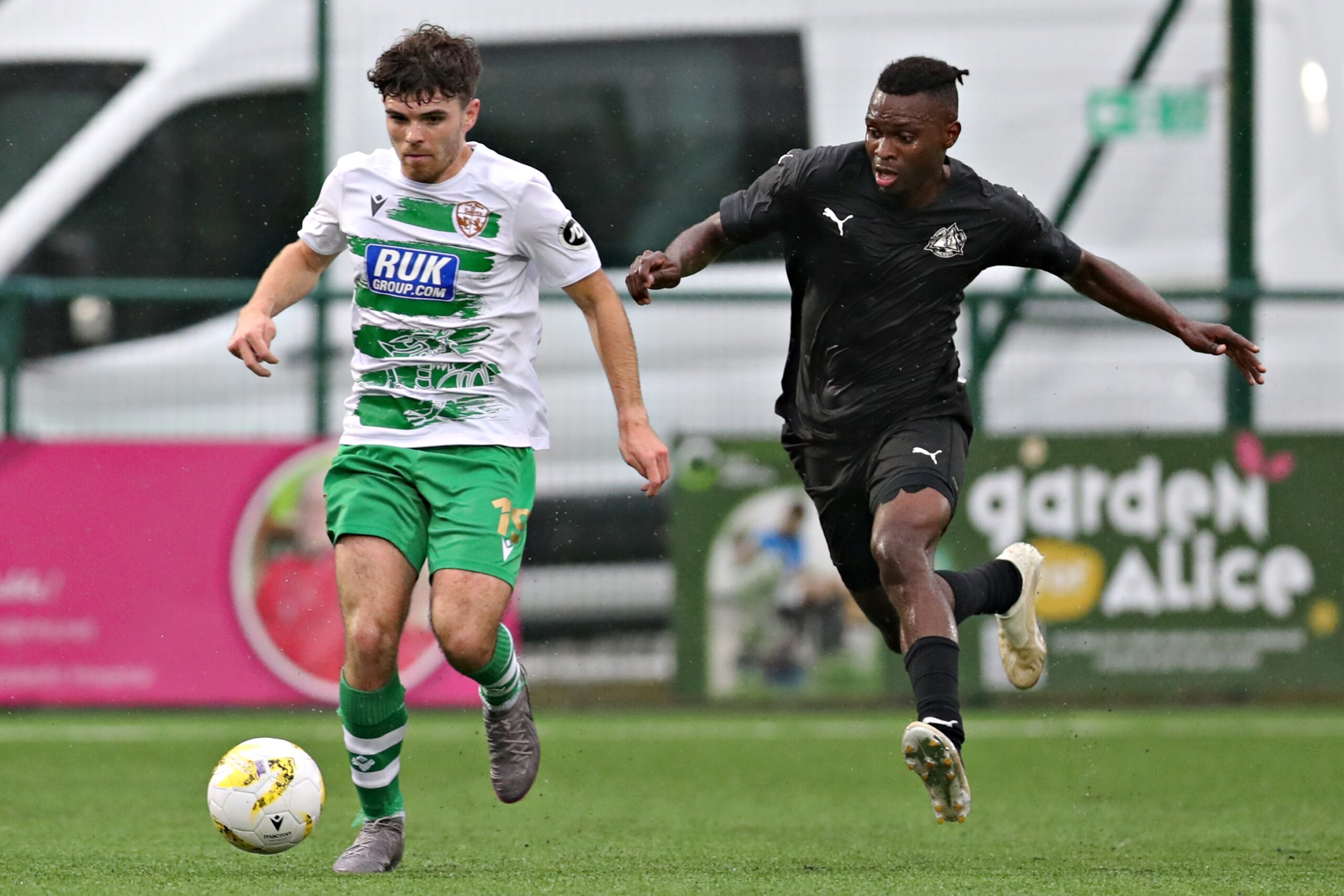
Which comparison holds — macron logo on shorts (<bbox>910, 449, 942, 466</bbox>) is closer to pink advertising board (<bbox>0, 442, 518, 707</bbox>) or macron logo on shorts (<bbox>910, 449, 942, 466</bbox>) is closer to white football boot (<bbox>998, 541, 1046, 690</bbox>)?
white football boot (<bbox>998, 541, 1046, 690</bbox>)

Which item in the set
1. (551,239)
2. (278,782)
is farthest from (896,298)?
(278,782)

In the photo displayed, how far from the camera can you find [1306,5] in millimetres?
12234

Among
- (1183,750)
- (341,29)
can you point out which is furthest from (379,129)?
(1183,750)

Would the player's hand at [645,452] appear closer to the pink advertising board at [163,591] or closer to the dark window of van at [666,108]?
the pink advertising board at [163,591]

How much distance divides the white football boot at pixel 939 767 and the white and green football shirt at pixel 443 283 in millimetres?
1468

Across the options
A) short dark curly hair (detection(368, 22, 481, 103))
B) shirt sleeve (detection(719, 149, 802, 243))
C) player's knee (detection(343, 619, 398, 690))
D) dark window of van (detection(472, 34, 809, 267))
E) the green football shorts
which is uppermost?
dark window of van (detection(472, 34, 809, 267))

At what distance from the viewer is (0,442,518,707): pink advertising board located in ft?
34.8

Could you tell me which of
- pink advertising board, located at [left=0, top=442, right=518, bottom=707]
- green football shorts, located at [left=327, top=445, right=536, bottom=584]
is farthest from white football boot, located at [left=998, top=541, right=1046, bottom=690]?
pink advertising board, located at [left=0, top=442, right=518, bottom=707]

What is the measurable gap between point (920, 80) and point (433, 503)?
76.4 inches

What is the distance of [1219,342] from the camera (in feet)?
21.8

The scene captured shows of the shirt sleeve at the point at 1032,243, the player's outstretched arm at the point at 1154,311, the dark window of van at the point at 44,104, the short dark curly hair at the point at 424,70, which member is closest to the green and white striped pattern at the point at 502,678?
the short dark curly hair at the point at 424,70

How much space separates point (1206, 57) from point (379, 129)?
498 centimetres

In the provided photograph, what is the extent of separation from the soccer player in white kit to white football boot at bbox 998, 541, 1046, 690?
183cm

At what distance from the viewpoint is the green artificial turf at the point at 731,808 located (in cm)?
564
